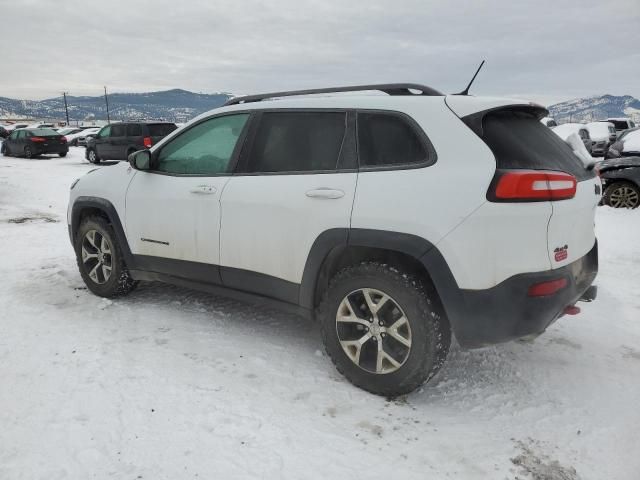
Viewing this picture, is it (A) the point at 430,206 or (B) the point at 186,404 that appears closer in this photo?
(A) the point at 430,206

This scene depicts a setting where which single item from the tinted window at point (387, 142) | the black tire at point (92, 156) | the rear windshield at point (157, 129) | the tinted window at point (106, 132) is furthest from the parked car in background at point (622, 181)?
the black tire at point (92, 156)

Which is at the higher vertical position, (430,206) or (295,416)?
(430,206)

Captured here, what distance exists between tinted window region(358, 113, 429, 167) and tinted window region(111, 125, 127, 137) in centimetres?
1861

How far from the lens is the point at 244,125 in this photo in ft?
12.1

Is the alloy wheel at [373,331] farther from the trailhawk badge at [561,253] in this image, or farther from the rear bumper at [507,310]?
the trailhawk badge at [561,253]

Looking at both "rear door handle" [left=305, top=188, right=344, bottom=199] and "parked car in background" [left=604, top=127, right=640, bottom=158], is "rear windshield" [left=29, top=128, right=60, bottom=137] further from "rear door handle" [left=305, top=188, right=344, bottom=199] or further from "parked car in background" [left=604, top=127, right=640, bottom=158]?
"rear door handle" [left=305, top=188, right=344, bottom=199]

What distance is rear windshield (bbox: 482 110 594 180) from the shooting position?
Answer: 2.65 meters

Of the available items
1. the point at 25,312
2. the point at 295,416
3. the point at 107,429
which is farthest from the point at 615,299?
the point at 25,312

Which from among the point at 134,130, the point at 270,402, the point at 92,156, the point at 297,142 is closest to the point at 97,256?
the point at 297,142

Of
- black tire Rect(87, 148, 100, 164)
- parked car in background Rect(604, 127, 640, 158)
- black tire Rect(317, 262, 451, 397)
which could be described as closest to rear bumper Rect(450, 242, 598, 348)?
black tire Rect(317, 262, 451, 397)

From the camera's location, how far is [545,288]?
2621 mm

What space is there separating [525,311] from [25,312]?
13.2 ft

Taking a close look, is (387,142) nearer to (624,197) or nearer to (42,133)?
(624,197)

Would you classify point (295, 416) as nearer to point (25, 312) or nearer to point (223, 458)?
point (223, 458)
